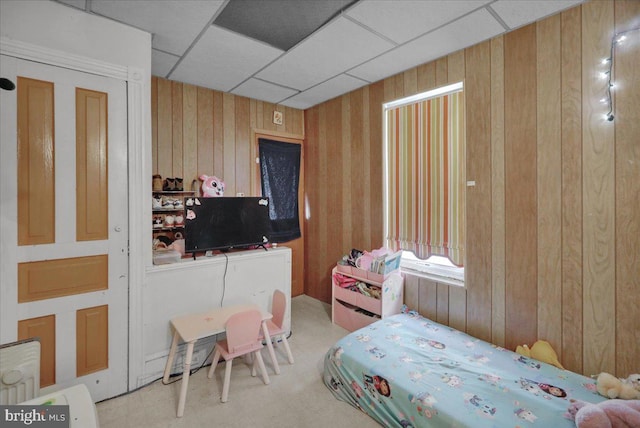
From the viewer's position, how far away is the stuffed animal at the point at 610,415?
1.35 metres

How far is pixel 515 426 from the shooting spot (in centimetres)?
144

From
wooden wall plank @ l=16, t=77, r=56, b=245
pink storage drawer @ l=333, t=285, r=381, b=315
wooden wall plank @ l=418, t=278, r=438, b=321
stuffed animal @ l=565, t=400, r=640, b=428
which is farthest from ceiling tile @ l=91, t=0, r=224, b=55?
stuffed animal @ l=565, t=400, r=640, b=428

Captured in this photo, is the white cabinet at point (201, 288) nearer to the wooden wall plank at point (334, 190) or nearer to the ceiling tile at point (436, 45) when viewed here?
the wooden wall plank at point (334, 190)

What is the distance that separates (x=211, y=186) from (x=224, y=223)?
761 millimetres

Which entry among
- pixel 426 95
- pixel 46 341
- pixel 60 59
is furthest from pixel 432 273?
pixel 60 59

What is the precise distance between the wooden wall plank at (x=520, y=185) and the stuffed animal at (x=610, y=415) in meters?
0.75

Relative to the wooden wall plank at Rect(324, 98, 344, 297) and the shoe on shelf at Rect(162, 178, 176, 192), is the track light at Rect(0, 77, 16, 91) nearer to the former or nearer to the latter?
the shoe on shelf at Rect(162, 178, 176, 192)

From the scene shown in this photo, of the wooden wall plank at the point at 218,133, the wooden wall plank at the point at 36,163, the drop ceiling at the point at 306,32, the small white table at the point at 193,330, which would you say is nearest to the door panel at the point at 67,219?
the wooden wall plank at the point at 36,163

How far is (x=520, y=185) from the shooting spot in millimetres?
2211

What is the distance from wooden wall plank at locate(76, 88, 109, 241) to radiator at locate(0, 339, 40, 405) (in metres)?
0.70

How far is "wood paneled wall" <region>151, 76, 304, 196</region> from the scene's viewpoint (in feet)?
9.89

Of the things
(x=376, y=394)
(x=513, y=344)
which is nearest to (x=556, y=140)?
(x=513, y=344)

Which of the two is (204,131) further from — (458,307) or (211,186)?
(458,307)

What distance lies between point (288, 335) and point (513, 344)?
193 cm
